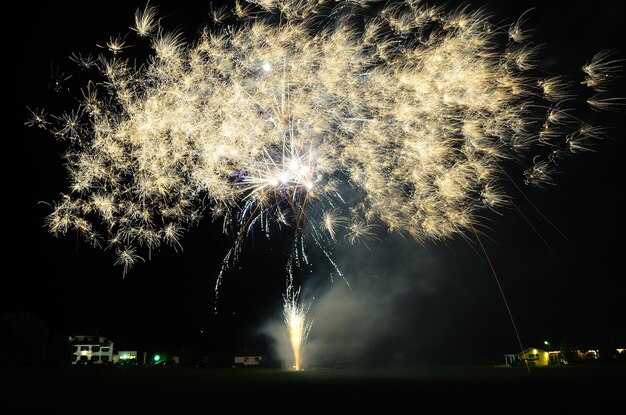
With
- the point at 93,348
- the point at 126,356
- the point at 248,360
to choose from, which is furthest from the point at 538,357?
the point at 93,348

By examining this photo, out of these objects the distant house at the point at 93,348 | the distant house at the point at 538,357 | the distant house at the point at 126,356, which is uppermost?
the distant house at the point at 93,348

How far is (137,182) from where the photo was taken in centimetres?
Answer: 1200

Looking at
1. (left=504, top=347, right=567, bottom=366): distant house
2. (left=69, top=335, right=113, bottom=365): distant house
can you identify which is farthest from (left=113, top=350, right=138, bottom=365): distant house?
(left=504, top=347, right=567, bottom=366): distant house

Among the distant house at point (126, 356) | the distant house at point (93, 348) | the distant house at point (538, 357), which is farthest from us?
the distant house at point (93, 348)

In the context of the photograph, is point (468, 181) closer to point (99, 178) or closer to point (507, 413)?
point (507, 413)

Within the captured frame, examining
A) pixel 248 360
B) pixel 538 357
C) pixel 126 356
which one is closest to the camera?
pixel 538 357

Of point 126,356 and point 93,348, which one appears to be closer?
point 126,356

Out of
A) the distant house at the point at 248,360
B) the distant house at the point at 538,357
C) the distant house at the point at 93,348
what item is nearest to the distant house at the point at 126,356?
the distant house at the point at 93,348

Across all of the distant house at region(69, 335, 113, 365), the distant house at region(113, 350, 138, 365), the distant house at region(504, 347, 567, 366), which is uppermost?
the distant house at region(69, 335, 113, 365)

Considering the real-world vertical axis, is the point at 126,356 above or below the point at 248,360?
above

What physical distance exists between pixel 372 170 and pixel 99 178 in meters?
6.65

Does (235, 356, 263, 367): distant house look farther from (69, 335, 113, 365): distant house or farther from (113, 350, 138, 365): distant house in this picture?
(69, 335, 113, 365): distant house

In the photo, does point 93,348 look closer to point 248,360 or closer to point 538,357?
point 248,360

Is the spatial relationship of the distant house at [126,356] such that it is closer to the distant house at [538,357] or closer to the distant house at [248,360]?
the distant house at [248,360]
